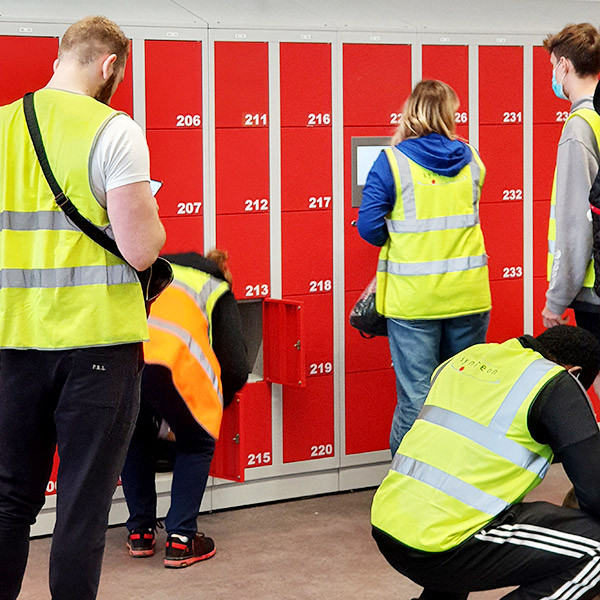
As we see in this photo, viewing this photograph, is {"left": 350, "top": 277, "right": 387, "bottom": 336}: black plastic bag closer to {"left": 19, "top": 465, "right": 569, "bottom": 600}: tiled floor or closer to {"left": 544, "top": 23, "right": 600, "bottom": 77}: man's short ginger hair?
{"left": 19, "top": 465, "right": 569, "bottom": 600}: tiled floor

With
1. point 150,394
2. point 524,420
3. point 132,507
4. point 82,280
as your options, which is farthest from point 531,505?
Answer: point 132,507

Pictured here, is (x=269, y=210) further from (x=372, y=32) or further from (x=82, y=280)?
(x=82, y=280)

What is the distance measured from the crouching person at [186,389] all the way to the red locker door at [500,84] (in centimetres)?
171

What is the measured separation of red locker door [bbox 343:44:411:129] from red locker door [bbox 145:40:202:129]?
676 millimetres

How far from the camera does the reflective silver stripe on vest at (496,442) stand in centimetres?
260

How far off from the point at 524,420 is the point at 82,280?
3.59ft

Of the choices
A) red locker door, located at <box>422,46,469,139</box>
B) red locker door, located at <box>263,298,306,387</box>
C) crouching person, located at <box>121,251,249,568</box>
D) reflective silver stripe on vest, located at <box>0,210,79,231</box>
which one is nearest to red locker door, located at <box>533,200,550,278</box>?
red locker door, located at <box>422,46,469,139</box>

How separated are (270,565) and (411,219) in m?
1.39

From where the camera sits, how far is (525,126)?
5.06 m

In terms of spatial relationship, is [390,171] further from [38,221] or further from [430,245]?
[38,221]

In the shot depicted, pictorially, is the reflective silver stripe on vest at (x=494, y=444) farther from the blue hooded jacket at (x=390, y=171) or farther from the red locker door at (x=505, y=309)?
the red locker door at (x=505, y=309)

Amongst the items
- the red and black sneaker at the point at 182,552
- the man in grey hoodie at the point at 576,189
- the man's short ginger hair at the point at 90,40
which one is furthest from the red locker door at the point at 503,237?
the man's short ginger hair at the point at 90,40

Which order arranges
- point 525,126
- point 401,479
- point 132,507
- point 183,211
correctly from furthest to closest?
1. point 525,126
2. point 183,211
3. point 132,507
4. point 401,479

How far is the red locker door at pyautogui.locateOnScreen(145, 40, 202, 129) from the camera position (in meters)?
4.25
